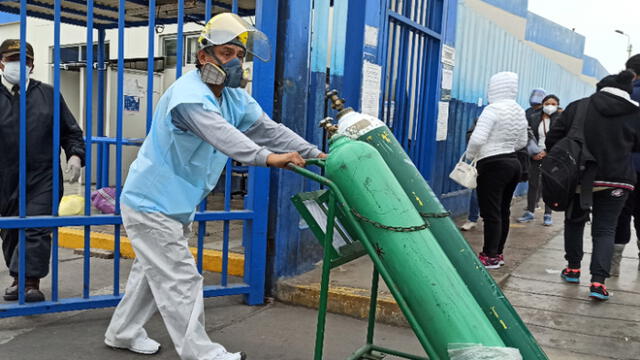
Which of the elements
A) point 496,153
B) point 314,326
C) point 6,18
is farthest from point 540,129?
point 6,18

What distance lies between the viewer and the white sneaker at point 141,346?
344 centimetres

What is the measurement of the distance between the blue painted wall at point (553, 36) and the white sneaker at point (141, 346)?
24.3 m

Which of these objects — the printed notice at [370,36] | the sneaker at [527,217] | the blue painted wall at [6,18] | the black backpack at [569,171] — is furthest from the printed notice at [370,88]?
the blue painted wall at [6,18]

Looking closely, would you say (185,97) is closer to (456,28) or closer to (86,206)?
(86,206)

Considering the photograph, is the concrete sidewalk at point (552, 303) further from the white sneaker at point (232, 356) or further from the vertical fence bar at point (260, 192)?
the white sneaker at point (232, 356)

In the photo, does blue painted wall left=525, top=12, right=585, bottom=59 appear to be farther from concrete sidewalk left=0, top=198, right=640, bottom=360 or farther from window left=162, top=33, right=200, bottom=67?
concrete sidewalk left=0, top=198, right=640, bottom=360

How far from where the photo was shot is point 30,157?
12.8 feet

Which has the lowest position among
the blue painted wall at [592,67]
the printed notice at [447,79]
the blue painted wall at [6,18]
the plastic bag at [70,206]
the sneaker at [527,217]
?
the sneaker at [527,217]

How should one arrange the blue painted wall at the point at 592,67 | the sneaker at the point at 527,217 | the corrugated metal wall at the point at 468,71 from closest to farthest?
the corrugated metal wall at the point at 468,71 < the sneaker at the point at 527,217 < the blue painted wall at the point at 592,67

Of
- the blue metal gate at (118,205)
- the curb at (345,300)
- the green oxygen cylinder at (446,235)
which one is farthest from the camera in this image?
the curb at (345,300)

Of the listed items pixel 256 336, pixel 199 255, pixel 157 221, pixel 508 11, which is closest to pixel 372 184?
pixel 157 221

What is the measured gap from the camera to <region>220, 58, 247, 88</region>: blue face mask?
10.2ft

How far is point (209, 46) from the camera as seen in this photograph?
3129 millimetres

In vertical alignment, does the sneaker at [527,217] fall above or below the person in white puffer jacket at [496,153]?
below
